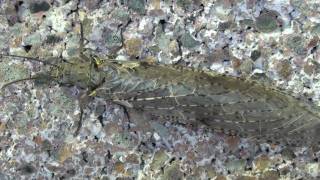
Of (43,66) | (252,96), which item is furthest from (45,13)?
(252,96)

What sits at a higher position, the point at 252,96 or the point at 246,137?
the point at 252,96

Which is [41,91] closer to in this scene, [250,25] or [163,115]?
[163,115]

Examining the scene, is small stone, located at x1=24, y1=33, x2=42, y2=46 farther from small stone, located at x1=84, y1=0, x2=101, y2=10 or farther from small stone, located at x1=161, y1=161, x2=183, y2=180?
small stone, located at x1=161, y1=161, x2=183, y2=180

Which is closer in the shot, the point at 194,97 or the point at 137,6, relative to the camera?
the point at 194,97

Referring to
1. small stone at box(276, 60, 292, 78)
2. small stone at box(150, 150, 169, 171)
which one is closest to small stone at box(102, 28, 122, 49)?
small stone at box(150, 150, 169, 171)

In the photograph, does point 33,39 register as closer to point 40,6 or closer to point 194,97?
point 40,6

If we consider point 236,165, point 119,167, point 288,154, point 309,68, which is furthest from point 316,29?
point 119,167

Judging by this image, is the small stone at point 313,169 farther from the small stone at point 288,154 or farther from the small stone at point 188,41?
the small stone at point 188,41
